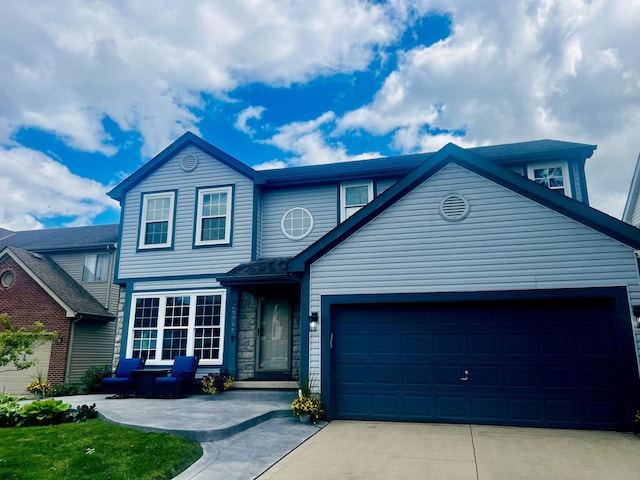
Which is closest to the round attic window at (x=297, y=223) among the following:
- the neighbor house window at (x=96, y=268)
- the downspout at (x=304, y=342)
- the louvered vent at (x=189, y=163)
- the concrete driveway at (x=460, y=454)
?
the louvered vent at (x=189, y=163)

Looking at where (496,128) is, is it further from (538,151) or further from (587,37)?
(538,151)

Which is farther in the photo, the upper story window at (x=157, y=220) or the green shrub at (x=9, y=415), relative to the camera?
the upper story window at (x=157, y=220)

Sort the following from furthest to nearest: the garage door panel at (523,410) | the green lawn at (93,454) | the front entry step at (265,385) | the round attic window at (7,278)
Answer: the round attic window at (7,278) → the front entry step at (265,385) → the garage door panel at (523,410) → the green lawn at (93,454)

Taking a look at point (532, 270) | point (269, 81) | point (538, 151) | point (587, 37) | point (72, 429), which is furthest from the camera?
point (269, 81)

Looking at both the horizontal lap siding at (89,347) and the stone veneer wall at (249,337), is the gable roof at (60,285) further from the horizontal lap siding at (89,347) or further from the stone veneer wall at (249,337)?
the stone veneer wall at (249,337)

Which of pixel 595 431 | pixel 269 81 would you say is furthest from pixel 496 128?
pixel 595 431

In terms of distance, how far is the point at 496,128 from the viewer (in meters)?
20.2

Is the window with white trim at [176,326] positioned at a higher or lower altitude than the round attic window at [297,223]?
lower

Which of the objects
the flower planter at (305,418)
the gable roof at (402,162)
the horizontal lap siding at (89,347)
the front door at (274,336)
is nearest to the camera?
the flower planter at (305,418)

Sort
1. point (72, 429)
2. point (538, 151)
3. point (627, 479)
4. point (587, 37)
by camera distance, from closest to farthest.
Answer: point (627, 479) → point (72, 429) → point (538, 151) → point (587, 37)

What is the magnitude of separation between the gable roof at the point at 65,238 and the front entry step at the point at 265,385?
9432 mm

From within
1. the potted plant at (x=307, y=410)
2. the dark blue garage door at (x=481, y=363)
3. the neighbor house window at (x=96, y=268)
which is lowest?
the potted plant at (x=307, y=410)

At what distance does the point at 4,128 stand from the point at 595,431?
2531 cm

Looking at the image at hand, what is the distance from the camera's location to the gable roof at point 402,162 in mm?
11898
